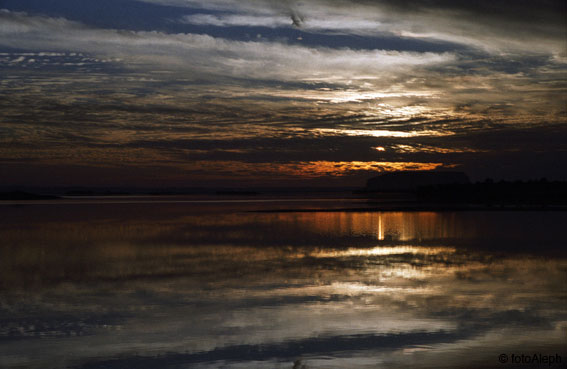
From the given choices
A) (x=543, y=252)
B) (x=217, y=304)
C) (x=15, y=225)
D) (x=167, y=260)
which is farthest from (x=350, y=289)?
(x=15, y=225)

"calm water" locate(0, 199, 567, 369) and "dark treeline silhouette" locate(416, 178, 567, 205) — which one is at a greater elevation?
"calm water" locate(0, 199, 567, 369)

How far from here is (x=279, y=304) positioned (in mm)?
12336

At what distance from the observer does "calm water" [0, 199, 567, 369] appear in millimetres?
8961

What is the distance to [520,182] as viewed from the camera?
8119 cm

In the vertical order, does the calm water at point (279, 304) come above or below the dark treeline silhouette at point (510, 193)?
above

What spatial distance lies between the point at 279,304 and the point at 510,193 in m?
69.8

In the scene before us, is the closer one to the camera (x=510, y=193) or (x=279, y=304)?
(x=279, y=304)

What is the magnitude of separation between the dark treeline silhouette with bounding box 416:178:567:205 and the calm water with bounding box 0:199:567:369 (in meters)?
48.3

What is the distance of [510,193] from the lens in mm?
76000

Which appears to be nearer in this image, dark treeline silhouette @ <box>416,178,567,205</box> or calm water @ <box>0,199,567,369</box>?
calm water @ <box>0,199,567,369</box>

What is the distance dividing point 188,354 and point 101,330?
7.02ft

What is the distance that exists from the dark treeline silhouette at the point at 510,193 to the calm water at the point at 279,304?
48280mm

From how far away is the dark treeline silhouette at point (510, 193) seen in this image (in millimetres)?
68688

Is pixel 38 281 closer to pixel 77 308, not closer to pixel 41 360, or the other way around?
pixel 77 308
